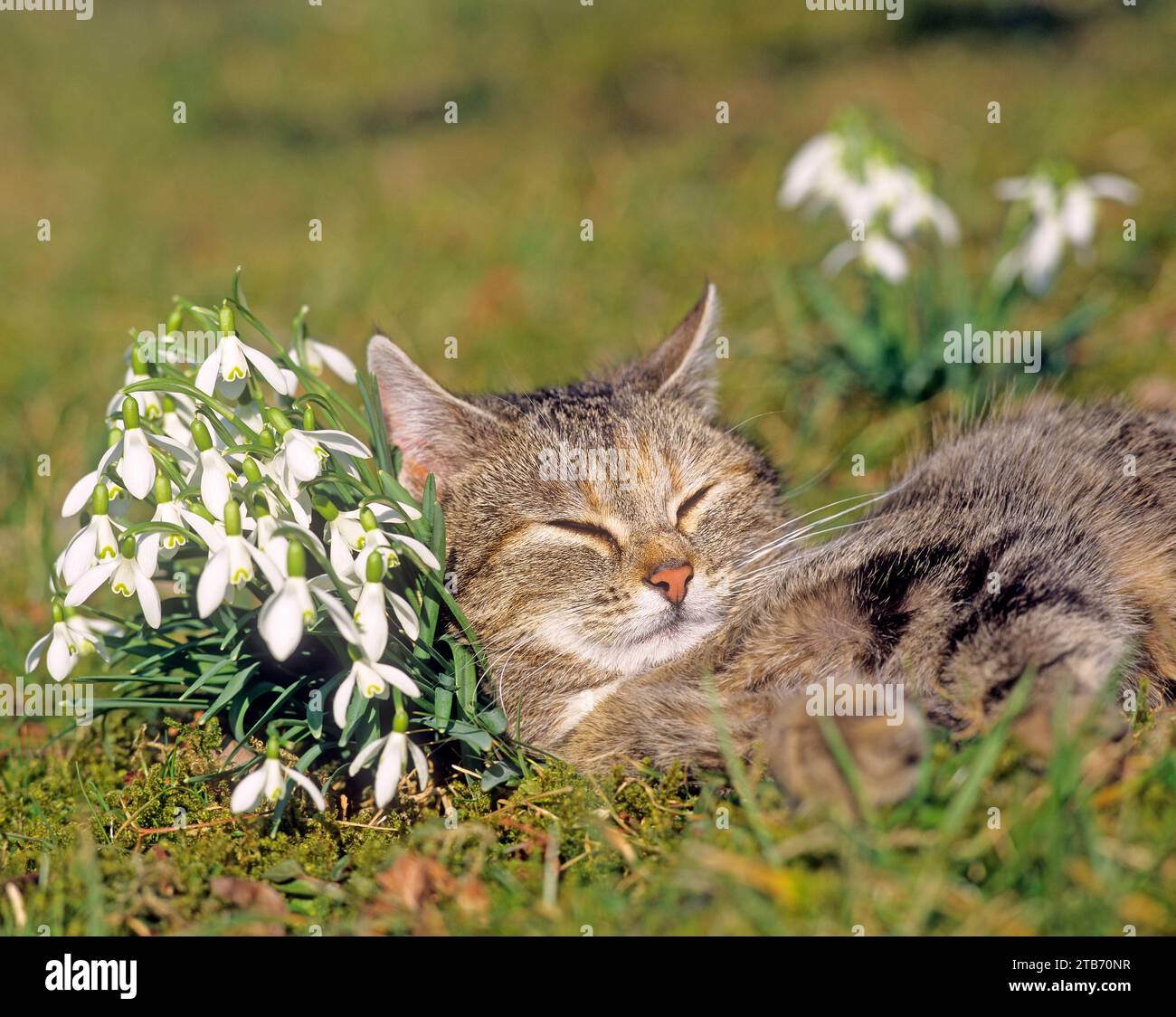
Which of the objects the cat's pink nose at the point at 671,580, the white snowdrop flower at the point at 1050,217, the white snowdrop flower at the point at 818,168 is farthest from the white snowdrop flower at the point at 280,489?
the white snowdrop flower at the point at 1050,217

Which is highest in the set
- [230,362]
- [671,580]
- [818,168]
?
[818,168]

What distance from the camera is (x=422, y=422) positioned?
345cm

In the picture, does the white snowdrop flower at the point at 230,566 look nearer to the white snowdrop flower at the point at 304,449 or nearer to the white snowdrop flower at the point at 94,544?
the white snowdrop flower at the point at 304,449

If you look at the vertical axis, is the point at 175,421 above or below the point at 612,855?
above

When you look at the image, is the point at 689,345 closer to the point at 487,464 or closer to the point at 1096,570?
the point at 487,464

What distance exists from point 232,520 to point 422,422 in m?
1.02

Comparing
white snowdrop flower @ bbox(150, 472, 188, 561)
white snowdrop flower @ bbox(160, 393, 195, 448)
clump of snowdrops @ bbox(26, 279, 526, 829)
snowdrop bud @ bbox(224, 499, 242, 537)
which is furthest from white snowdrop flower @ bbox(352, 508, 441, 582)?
white snowdrop flower @ bbox(160, 393, 195, 448)

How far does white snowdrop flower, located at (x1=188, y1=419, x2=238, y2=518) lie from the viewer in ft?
8.57

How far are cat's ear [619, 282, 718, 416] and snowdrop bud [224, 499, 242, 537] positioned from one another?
1.59 metres

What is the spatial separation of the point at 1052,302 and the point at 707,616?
3268mm

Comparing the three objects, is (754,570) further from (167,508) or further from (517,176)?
(517,176)

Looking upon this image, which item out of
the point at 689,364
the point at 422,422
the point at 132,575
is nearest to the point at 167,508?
the point at 132,575

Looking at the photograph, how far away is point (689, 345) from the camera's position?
12.4 ft
